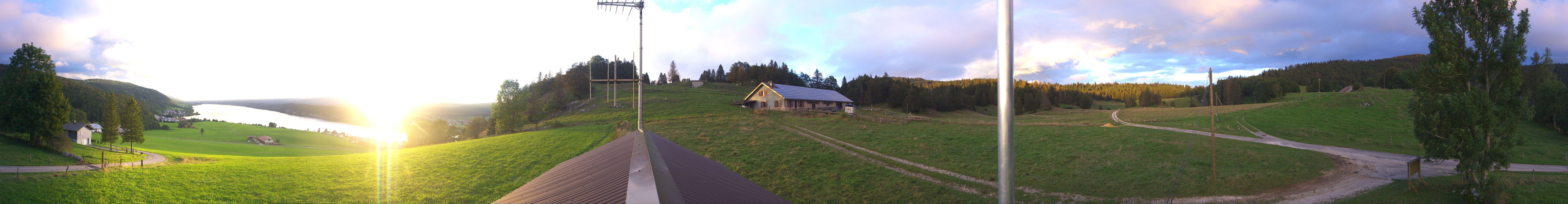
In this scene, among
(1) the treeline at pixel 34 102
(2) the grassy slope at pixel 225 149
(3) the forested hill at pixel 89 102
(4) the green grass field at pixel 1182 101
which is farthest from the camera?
(4) the green grass field at pixel 1182 101

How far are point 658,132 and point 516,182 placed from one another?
37.9 feet

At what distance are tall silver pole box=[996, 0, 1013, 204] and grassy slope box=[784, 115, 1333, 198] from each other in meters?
11.0

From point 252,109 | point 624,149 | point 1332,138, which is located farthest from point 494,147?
point 252,109

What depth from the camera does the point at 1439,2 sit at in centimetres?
1095

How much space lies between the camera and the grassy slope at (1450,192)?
11148mm

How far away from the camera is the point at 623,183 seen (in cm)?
346

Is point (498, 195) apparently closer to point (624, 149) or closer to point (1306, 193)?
point (624, 149)

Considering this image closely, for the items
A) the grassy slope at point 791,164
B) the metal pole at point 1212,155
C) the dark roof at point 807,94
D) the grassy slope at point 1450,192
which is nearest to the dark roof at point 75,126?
the grassy slope at point 791,164

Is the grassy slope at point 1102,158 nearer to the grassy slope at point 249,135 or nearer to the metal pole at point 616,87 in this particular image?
the metal pole at point 616,87

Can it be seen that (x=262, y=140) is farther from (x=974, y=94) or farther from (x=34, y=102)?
(x=974, y=94)

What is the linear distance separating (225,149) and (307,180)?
37.6m

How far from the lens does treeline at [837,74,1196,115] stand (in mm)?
70688

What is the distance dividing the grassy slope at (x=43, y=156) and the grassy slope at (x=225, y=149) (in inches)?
180

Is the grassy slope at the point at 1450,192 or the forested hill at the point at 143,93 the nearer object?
the grassy slope at the point at 1450,192
